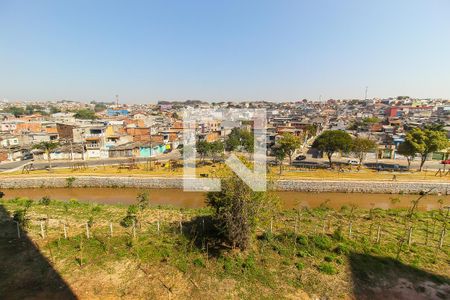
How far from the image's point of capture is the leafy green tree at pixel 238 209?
28.4ft

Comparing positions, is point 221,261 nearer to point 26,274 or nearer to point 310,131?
point 26,274

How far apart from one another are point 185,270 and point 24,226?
756cm

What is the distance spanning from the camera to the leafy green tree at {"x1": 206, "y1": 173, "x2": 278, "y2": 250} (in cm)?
866

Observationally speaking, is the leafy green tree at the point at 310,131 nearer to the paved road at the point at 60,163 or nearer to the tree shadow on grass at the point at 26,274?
the paved road at the point at 60,163

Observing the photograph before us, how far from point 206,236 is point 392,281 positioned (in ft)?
20.1

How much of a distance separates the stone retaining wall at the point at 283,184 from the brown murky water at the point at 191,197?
49 centimetres

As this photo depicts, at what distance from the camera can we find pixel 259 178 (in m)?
9.23

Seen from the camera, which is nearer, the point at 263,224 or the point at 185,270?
the point at 185,270

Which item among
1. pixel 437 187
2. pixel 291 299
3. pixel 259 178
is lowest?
pixel 437 187

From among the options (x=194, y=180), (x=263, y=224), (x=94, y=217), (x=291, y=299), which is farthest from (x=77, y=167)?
(x=291, y=299)

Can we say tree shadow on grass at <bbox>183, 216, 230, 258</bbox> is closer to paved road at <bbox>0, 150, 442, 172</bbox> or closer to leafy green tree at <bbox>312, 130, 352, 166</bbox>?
leafy green tree at <bbox>312, 130, 352, 166</bbox>

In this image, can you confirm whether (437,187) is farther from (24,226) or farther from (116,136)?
(116,136)

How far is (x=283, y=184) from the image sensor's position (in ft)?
71.6

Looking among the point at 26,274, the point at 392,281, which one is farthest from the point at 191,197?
the point at 392,281
